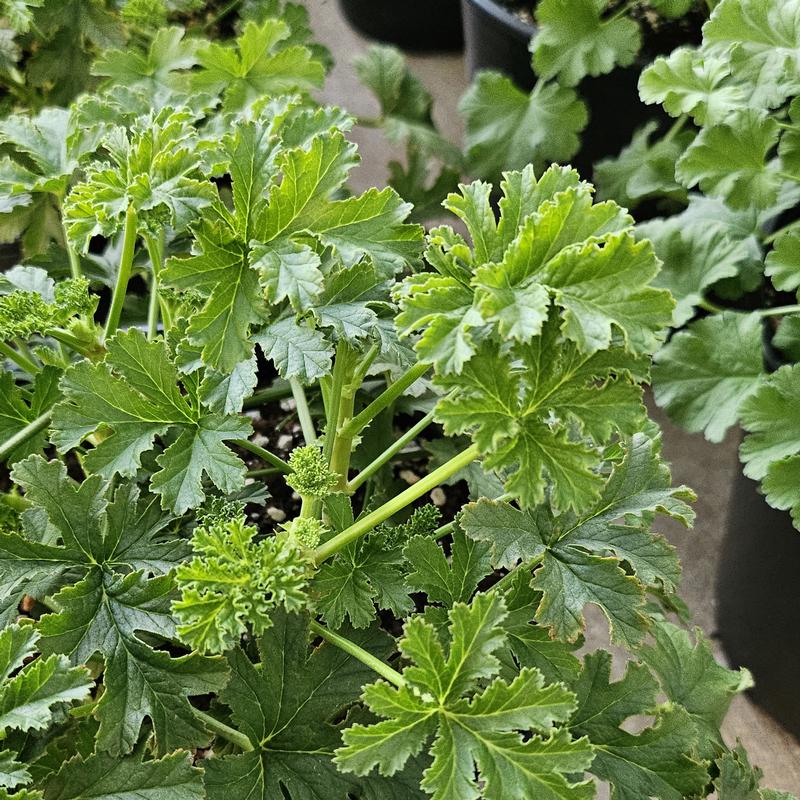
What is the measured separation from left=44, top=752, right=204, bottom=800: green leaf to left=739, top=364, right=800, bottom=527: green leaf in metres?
0.64

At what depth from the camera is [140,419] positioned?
0.66 metres

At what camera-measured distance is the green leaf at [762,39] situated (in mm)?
946

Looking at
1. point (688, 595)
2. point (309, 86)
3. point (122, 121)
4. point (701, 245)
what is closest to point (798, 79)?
point (701, 245)

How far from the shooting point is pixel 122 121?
2.69 ft

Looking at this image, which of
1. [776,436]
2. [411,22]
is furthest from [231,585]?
[411,22]

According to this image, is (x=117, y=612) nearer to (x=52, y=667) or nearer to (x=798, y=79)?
(x=52, y=667)

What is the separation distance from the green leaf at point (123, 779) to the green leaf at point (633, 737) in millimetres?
264

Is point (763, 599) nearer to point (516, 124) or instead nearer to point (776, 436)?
point (776, 436)

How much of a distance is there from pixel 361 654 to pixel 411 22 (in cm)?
173

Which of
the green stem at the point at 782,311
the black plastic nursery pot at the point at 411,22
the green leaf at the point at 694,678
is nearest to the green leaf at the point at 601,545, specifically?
the green leaf at the point at 694,678

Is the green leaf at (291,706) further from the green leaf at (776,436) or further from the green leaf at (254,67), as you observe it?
the green leaf at (254,67)

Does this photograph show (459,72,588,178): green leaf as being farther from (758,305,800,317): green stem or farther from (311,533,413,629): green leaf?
(311,533,413,629): green leaf

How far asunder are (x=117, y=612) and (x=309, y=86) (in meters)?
0.69

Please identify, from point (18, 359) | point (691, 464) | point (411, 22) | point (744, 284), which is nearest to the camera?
point (18, 359)
